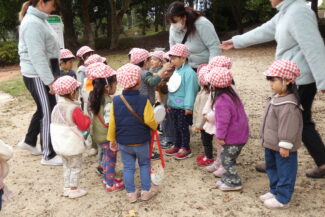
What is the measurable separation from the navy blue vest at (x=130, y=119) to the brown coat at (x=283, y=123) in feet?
3.76

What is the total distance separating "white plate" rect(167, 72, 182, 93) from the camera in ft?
13.3

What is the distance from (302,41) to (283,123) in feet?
2.64

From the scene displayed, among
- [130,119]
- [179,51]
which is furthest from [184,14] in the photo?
[130,119]

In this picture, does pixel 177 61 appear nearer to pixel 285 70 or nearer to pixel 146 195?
pixel 285 70

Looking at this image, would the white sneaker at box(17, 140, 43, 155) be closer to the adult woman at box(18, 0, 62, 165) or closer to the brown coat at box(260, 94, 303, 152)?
the adult woman at box(18, 0, 62, 165)

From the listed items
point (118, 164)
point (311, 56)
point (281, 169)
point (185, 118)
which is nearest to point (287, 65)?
point (311, 56)

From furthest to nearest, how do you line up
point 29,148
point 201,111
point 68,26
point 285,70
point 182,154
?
point 68,26, point 29,148, point 182,154, point 201,111, point 285,70

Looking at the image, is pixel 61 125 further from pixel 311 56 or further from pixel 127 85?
pixel 311 56

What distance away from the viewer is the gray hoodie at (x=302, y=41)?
3025 millimetres

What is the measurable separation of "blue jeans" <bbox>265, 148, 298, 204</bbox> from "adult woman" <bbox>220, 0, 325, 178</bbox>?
0.59 m

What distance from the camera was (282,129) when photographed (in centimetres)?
283

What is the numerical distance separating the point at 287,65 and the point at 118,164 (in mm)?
2501

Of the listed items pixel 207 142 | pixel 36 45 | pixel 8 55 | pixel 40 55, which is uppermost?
pixel 36 45

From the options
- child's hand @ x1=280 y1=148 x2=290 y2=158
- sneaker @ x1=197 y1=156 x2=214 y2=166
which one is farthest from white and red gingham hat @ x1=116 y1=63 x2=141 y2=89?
sneaker @ x1=197 y1=156 x2=214 y2=166
